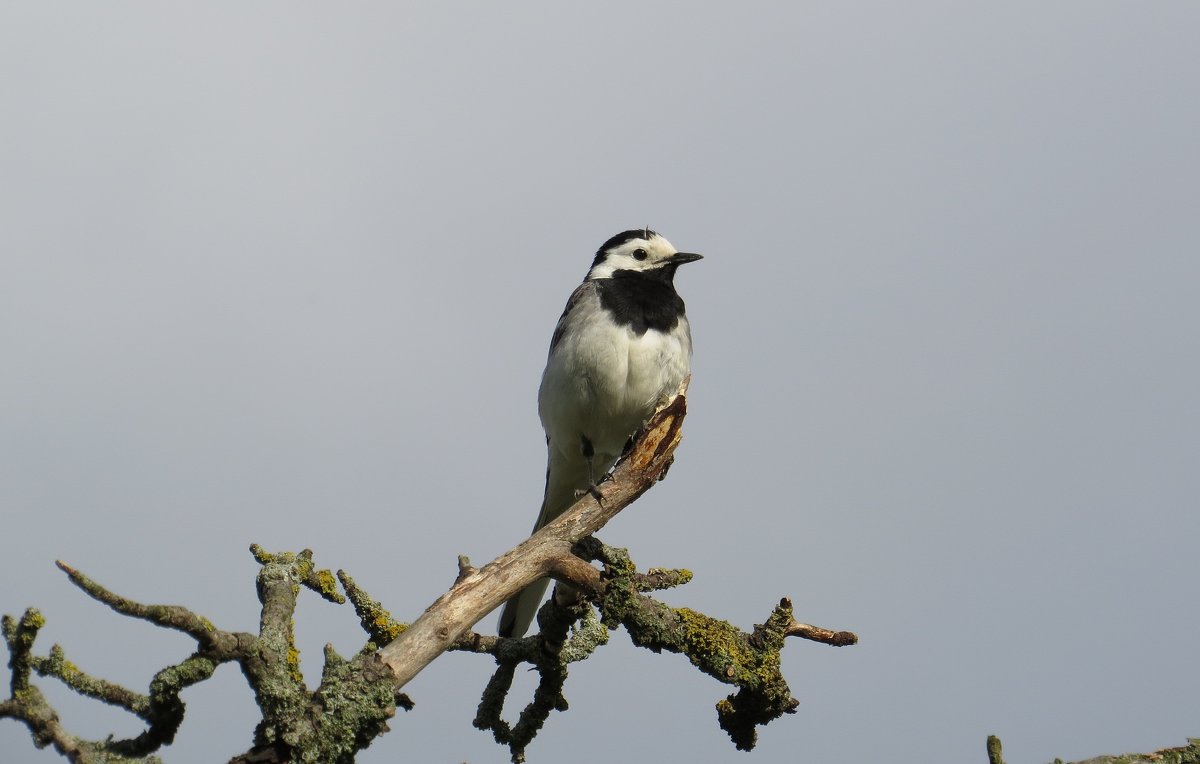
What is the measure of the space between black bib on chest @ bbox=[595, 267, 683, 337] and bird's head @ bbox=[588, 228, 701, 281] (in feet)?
1.02

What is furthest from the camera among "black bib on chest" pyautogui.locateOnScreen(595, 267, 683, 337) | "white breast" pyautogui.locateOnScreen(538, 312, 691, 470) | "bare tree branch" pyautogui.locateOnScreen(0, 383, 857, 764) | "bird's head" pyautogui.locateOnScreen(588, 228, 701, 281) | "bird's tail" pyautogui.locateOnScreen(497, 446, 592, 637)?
"bird's head" pyautogui.locateOnScreen(588, 228, 701, 281)

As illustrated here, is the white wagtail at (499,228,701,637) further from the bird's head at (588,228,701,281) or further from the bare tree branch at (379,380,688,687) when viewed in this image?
the bare tree branch at (379,380,688,687)

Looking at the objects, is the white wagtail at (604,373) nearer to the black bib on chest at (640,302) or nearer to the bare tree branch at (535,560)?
the black bib on chest at (640,302)

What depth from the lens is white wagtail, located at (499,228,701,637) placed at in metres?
7.77

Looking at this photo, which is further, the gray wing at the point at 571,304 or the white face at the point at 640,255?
the white face at the point at 640,255

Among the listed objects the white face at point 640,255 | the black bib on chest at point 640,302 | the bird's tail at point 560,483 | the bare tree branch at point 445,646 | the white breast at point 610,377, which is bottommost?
the bare tree branch at point 445,646

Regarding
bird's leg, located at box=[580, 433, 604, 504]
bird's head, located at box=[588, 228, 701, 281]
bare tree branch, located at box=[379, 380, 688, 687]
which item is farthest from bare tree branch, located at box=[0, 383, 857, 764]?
bird's head, located at box=[588, 228, 701, 281]

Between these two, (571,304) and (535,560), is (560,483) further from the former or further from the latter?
(535,560)

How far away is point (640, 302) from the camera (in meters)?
8.15

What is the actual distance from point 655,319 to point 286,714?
4.53m

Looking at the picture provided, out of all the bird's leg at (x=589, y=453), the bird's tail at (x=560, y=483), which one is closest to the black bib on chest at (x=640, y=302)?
the bird's leg at (x=589, y=453)

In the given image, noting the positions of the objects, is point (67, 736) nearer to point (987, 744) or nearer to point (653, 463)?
point (987, 744)

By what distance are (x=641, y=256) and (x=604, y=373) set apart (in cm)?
176

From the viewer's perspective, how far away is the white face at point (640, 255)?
9.12 metres
